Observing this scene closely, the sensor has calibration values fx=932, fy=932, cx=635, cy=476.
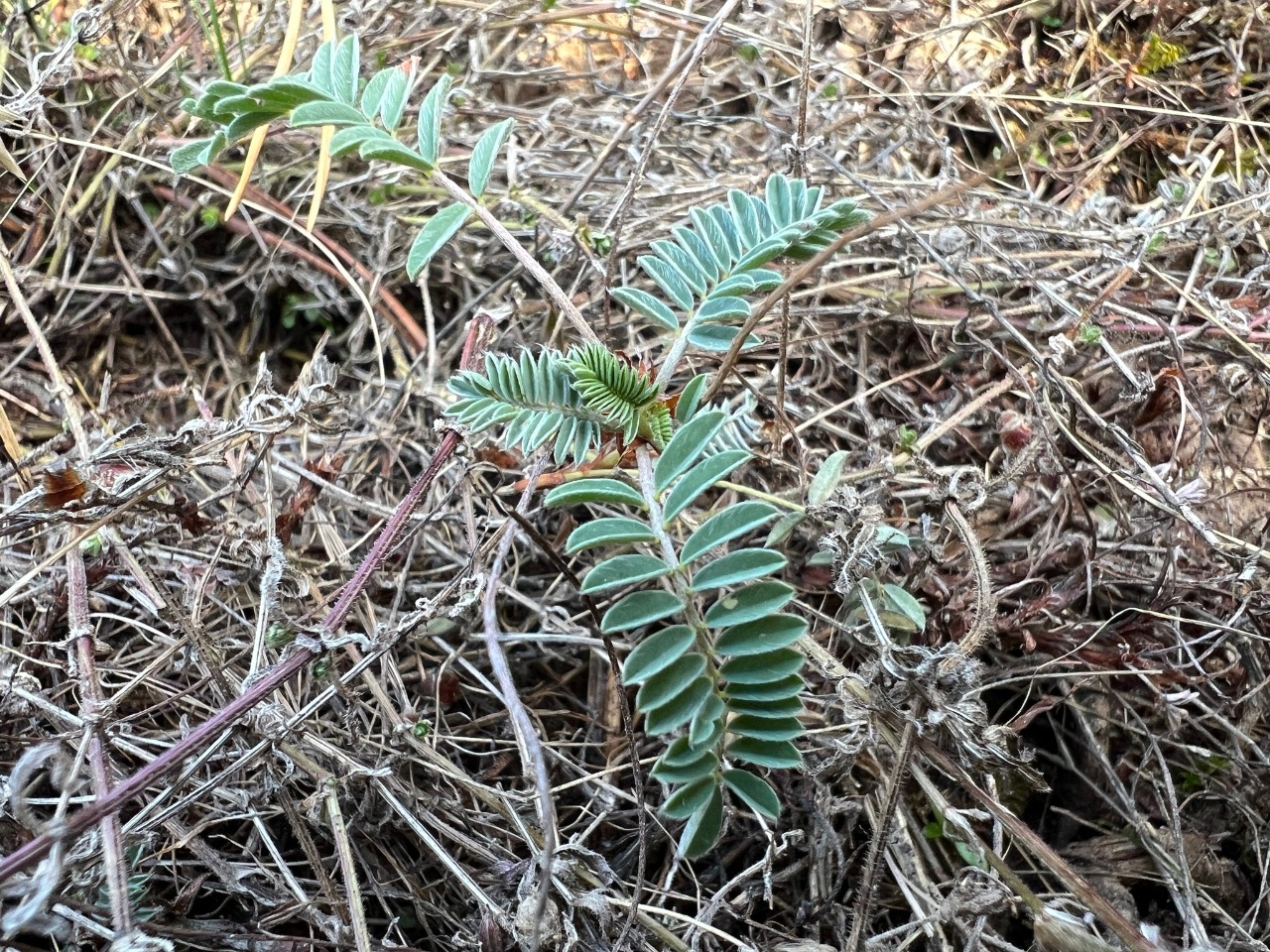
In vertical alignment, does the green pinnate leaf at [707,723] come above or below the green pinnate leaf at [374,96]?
below

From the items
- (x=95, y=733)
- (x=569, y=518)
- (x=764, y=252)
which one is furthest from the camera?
(x=569, y=518)

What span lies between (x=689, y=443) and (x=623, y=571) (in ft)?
0.50

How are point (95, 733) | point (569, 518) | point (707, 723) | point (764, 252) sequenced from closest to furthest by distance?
point (707, 723) < point (95, 733) < point (764, 252) < point (569, 518)

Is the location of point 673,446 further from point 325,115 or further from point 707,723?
point 325,115

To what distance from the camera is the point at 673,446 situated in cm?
93

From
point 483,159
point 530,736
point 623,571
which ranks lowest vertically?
point 530,736

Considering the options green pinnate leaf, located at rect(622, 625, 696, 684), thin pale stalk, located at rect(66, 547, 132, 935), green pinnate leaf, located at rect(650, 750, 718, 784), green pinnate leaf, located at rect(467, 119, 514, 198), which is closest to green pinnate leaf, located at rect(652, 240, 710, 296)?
green pinnate leaf, located at rect(467, 119, 514, 198)

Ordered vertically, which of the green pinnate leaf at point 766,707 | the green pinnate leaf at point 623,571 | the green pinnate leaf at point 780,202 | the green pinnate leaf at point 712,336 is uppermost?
the green pinnate leaf at point 780,202

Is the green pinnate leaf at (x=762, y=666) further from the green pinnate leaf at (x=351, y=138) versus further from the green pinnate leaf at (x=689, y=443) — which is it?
the green pinnate leaf at (x=351, y=138)

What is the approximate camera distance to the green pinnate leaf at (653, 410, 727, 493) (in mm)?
931

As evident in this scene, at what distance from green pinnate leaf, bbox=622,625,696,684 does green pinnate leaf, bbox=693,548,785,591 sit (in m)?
0.05

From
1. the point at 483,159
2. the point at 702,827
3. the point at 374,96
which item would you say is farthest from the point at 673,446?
the point at 374,96

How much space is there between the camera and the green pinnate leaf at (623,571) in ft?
2.75

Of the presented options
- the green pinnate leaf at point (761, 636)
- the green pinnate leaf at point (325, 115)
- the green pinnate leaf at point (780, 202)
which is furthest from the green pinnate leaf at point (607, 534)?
the green pinnate leaf at point (325, 115)
